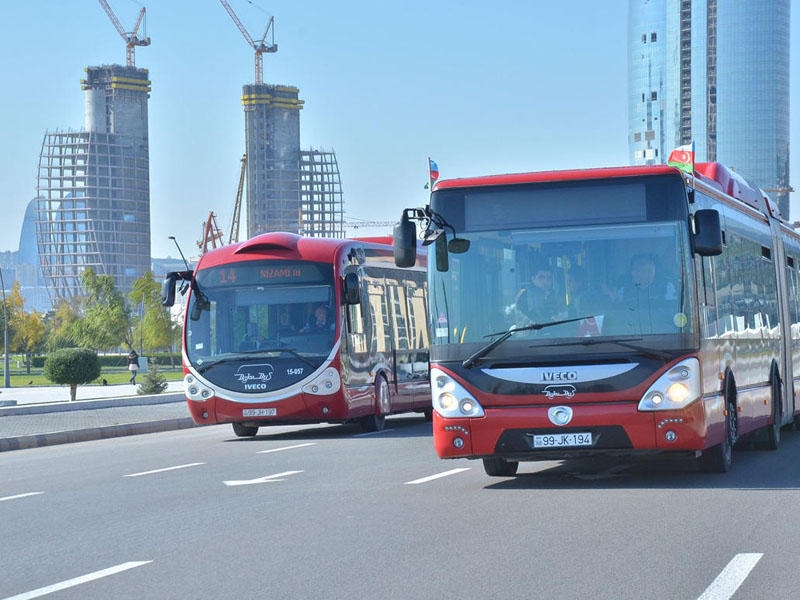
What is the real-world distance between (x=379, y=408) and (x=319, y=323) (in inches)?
96.1

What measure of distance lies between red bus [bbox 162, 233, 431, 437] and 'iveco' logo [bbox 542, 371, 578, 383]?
34.4 feet

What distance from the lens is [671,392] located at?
12.4 m

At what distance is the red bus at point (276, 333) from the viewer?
74.8 ft

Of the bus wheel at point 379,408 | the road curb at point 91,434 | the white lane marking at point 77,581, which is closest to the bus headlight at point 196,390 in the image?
the bus wheel at point 379,408

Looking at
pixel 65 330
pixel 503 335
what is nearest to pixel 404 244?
pixel 503 335

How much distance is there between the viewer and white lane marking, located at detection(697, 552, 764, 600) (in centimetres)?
715

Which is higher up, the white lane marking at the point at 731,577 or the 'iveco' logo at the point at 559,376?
the 'iveco' logo at the point at 559,376

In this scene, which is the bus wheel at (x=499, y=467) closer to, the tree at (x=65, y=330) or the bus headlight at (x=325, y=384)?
the bus headlight at (x=325, y=384)

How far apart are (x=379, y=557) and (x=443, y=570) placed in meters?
0.68

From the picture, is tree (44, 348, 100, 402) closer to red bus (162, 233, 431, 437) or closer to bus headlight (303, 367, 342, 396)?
red bus (162, 233, 431, 437)

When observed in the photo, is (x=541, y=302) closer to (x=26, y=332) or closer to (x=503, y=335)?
(x=503, y=335)

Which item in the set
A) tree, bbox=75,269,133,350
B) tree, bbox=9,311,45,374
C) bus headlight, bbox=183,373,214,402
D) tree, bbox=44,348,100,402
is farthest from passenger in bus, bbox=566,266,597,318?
tree, bbox=9,311,45,374

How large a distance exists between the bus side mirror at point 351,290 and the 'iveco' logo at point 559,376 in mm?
10734

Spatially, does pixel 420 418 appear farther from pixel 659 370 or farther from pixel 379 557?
pixel 379 557
